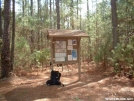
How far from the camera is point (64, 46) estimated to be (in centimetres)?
791

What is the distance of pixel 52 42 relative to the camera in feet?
25.0

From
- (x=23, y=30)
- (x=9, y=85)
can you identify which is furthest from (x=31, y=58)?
(x=23, y=30)

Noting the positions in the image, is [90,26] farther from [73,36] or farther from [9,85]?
[9,85]

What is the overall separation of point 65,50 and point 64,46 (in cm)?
18

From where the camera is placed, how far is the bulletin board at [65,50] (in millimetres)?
7719

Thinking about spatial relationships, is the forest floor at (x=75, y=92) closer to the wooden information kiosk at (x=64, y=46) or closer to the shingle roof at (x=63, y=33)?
the wooden information kiosk at (x=64, y=46)

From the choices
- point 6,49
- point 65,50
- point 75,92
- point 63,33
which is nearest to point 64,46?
point 65,50

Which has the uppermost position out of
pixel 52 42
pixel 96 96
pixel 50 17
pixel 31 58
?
pixel 50 17

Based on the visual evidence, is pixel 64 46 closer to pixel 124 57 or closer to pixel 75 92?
pixel 75 92

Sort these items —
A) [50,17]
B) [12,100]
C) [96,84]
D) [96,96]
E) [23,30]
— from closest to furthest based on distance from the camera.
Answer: [12,100] → [96,96] → [96,84] → [23,30] → [50,17]

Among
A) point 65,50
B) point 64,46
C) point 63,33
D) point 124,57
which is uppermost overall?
point 63,33

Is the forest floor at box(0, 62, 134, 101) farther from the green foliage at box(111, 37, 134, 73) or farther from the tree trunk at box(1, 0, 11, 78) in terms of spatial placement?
the green foliage at box(111, 37, 134, 73)

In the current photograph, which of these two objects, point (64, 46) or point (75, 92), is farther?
point (64, 46)

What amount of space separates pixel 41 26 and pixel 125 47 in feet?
36.3
